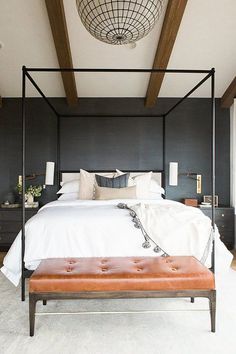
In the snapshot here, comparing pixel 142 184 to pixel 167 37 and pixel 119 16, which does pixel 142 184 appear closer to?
pixel 167 37

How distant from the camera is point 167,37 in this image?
3547mm

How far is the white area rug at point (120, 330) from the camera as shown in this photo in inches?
76.1

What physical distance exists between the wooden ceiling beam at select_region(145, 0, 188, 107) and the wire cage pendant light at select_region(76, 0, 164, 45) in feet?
4.03

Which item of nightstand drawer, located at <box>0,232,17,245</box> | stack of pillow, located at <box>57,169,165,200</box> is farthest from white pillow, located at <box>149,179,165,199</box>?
nightstand drawer, located at <box>0,232,17,245</box>

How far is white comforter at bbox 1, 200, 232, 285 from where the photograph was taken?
103 inches

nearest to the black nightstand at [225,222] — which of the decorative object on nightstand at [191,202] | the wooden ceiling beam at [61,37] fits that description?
the decorative object on nightstand at [191,202]

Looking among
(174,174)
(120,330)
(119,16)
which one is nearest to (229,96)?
(174,174)

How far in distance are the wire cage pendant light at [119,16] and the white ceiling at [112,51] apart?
56.9 inches

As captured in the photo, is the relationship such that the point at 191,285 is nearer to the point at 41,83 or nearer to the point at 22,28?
the point at 22,28

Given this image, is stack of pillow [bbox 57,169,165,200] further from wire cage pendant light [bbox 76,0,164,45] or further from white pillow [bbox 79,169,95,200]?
wire cage pendant light [bbox 76,0,164,45]

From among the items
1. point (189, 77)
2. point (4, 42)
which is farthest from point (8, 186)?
point (189, 77)

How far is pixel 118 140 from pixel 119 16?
3053 millimetres

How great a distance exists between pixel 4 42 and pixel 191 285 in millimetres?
3669

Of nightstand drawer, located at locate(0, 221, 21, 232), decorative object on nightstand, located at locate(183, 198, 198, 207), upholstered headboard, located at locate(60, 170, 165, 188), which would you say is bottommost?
nightstand drawer, located at locate(0, 221, 21, 232)
